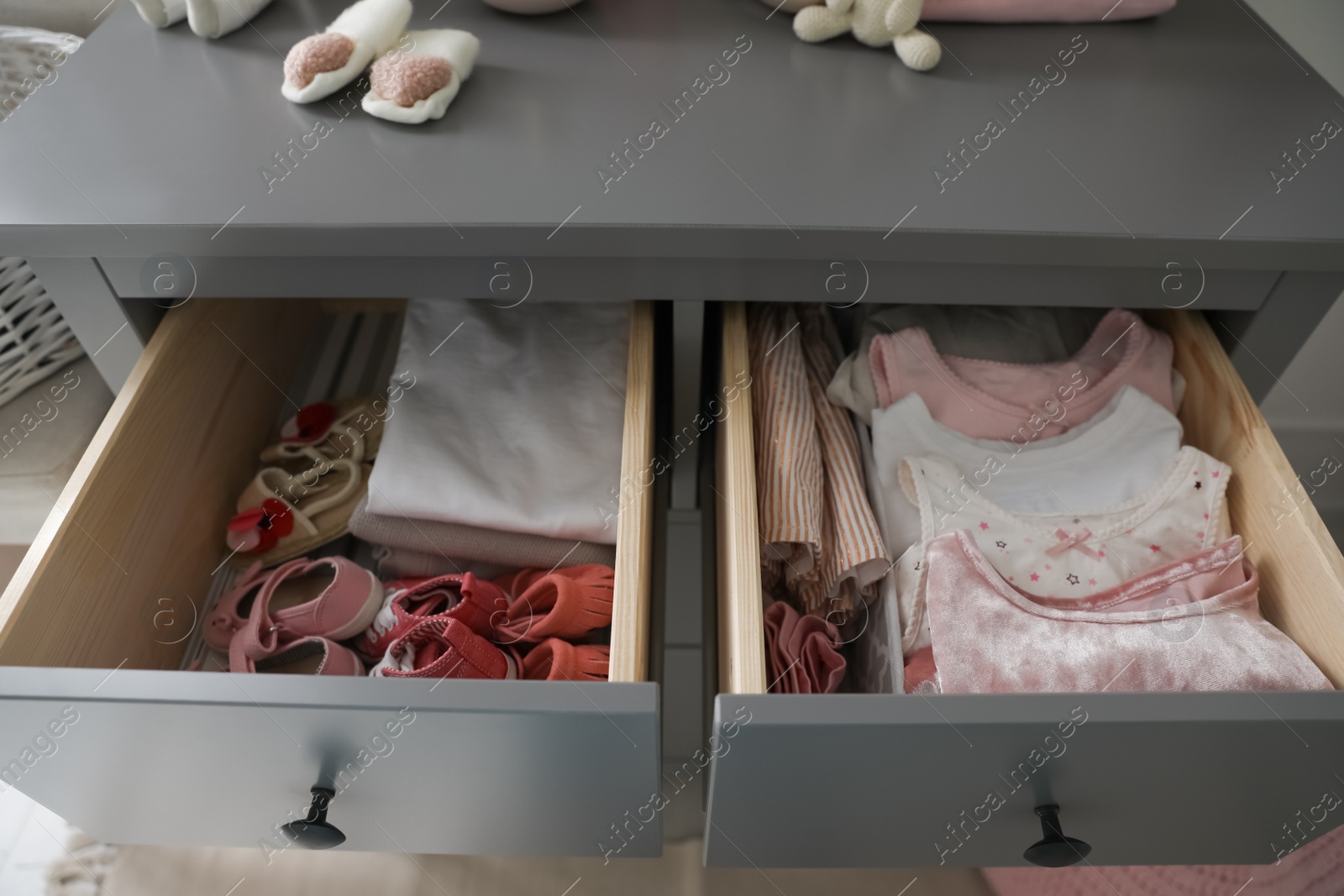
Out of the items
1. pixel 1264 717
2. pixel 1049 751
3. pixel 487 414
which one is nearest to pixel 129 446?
pixel 487 414

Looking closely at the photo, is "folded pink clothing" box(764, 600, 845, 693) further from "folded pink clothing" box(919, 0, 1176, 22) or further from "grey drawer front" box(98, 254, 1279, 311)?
"folded pink clothing" box(919, 0, 1176, 22)

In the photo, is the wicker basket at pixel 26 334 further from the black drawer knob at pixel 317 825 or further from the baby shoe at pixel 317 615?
the black drawer knob at pixel 317 825

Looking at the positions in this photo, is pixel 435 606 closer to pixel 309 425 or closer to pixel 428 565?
pixel 428 565

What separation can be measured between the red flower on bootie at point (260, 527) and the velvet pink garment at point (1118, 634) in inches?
24.0

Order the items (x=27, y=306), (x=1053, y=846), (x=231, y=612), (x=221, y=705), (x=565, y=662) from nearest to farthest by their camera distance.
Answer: (x=221, y=705), (x=1053, y=846), (x=565, y=662), (x=231, y=612), (x=27, y=306)

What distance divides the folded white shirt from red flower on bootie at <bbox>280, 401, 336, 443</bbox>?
0.42 ft

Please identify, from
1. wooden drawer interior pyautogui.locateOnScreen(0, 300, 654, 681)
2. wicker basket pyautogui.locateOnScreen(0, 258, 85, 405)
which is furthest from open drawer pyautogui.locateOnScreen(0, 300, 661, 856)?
wicker basket pyautogui.locateOnScreen(0, 258, 85, 405)

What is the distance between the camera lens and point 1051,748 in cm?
55

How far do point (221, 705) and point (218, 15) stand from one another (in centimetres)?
63

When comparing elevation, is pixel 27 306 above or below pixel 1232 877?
above

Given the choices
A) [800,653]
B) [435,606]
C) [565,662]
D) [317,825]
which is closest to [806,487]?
[800,653]

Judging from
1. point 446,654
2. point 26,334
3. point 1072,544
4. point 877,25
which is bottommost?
point 446,654

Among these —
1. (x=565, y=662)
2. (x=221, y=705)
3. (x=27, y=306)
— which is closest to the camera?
(x=221, y=705)

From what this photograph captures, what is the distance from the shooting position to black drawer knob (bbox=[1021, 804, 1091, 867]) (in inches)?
24.8
